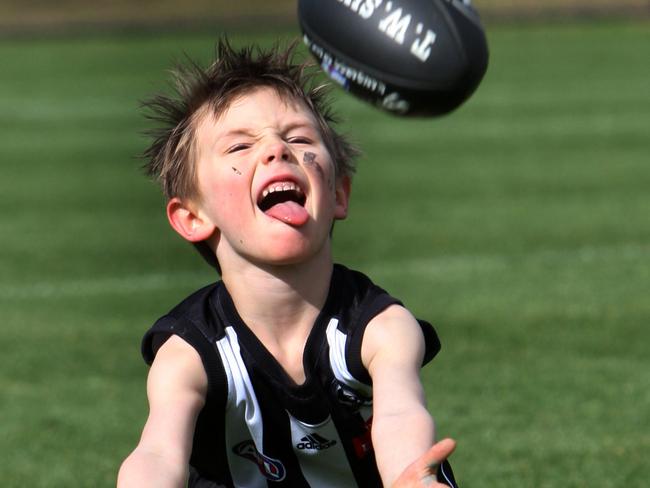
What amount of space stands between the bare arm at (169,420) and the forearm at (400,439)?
449mm

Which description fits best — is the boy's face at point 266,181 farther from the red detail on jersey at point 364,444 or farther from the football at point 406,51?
the red detail on jersey at point 364,444

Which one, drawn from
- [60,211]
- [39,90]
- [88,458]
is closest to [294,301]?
[88,458]

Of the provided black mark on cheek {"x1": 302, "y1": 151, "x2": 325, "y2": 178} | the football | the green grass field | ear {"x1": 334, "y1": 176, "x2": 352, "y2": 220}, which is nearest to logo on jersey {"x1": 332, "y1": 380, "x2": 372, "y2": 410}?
ear {"x1": 334, "y1": 176, "x2": 352, "y2": 220}

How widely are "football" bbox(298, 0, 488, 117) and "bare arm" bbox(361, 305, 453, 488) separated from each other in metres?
0.61

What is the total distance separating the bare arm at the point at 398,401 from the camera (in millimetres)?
3258

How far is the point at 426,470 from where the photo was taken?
119 inches

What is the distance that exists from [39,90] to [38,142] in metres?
Answer: 4.58

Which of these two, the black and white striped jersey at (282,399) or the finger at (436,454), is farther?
the black and white striped jersey at (282,399)

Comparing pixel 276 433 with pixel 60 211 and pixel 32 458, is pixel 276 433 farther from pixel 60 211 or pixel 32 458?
pixel 60 211

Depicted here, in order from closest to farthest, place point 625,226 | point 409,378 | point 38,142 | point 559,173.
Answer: point 409,378
point 625,226
point 559,173
point 38,142

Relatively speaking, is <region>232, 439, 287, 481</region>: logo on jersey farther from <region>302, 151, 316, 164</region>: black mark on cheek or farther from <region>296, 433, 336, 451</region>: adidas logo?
<region>302, 151, 316, 164</region>: black mark on cheek

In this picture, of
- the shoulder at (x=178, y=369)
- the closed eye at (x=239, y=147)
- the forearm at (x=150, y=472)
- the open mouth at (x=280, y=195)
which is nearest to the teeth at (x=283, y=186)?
the open mouth at (x=280, y=195)

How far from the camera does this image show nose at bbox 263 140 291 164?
3.52 metres

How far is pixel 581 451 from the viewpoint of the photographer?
517cm
